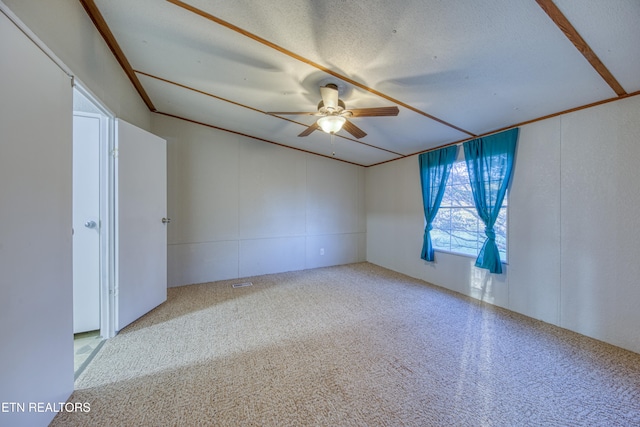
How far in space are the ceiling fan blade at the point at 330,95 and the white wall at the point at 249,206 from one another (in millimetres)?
2333

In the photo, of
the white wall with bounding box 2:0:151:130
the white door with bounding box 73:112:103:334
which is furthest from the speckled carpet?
the white wall with bounding box 2:0:151:130

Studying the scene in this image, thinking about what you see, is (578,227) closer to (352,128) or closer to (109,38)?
(352,128)

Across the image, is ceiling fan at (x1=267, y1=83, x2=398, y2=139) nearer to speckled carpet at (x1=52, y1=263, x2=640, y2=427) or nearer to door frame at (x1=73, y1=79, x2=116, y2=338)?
door frame at (x1=73, y1=79, x2=116, y2=338)

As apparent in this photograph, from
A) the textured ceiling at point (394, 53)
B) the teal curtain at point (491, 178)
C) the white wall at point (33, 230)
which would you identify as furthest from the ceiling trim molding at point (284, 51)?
the teal curtain at point (491, 178)

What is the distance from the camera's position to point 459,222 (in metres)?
3.54

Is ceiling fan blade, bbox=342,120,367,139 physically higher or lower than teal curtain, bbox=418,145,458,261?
higher

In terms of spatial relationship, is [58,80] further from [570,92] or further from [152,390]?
[570,92]

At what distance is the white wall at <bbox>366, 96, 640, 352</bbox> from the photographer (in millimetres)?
2074

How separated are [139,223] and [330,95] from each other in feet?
7.74

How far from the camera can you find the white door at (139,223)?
2320mm

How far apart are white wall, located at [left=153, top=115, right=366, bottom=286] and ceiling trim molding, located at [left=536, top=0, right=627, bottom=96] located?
3.67m

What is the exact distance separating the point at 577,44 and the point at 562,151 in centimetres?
130

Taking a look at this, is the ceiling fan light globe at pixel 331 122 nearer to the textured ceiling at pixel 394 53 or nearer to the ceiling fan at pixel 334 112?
the ceiling fan at pixel 334 112

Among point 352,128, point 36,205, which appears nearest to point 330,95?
point 352,128
